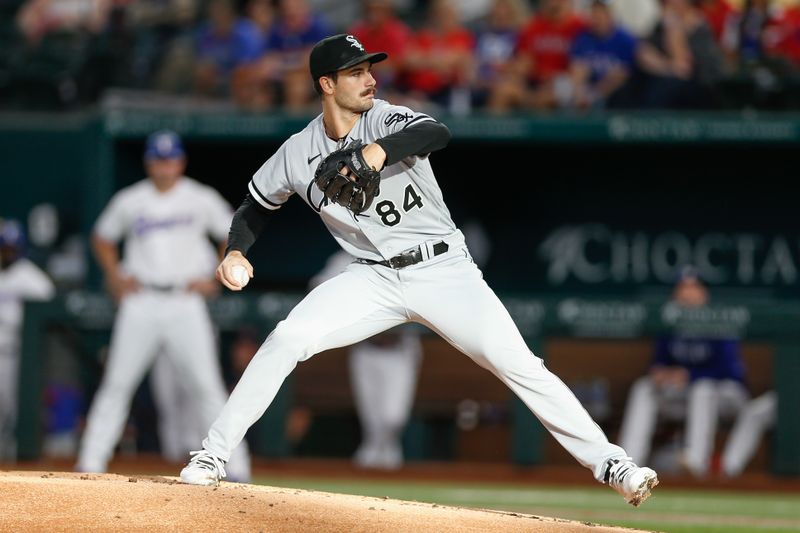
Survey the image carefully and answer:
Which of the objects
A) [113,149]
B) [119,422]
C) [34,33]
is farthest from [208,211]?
[34,33]

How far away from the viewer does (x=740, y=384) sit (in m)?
9.81

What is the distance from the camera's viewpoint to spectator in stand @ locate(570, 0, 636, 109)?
422 inches

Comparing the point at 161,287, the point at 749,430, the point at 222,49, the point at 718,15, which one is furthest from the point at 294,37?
the point at 749,430

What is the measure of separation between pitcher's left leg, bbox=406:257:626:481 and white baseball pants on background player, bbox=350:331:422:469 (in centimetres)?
527

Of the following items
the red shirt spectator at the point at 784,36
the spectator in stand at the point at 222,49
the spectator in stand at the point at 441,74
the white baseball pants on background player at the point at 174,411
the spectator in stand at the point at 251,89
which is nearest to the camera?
the white baseball pants on background player at the point at 174,411

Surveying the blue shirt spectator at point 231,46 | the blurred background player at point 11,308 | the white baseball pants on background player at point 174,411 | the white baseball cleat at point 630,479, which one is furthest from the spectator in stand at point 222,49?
the white baseball cleat at point 630,479

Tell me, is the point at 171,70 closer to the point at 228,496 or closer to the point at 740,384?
the point at 740,384

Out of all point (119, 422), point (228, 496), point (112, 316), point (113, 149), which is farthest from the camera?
point (113, 149)

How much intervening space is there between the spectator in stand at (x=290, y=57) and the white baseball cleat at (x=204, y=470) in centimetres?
634

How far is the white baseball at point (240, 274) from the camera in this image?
488 cm

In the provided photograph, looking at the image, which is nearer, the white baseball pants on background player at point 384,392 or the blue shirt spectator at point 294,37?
the white baseball pants on background player at point 384,392

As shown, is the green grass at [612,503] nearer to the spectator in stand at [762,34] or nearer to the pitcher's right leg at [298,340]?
the pitcher's right leg at [298,340]

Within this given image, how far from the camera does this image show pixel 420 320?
507cm

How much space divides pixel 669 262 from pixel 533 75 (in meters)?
1.93
